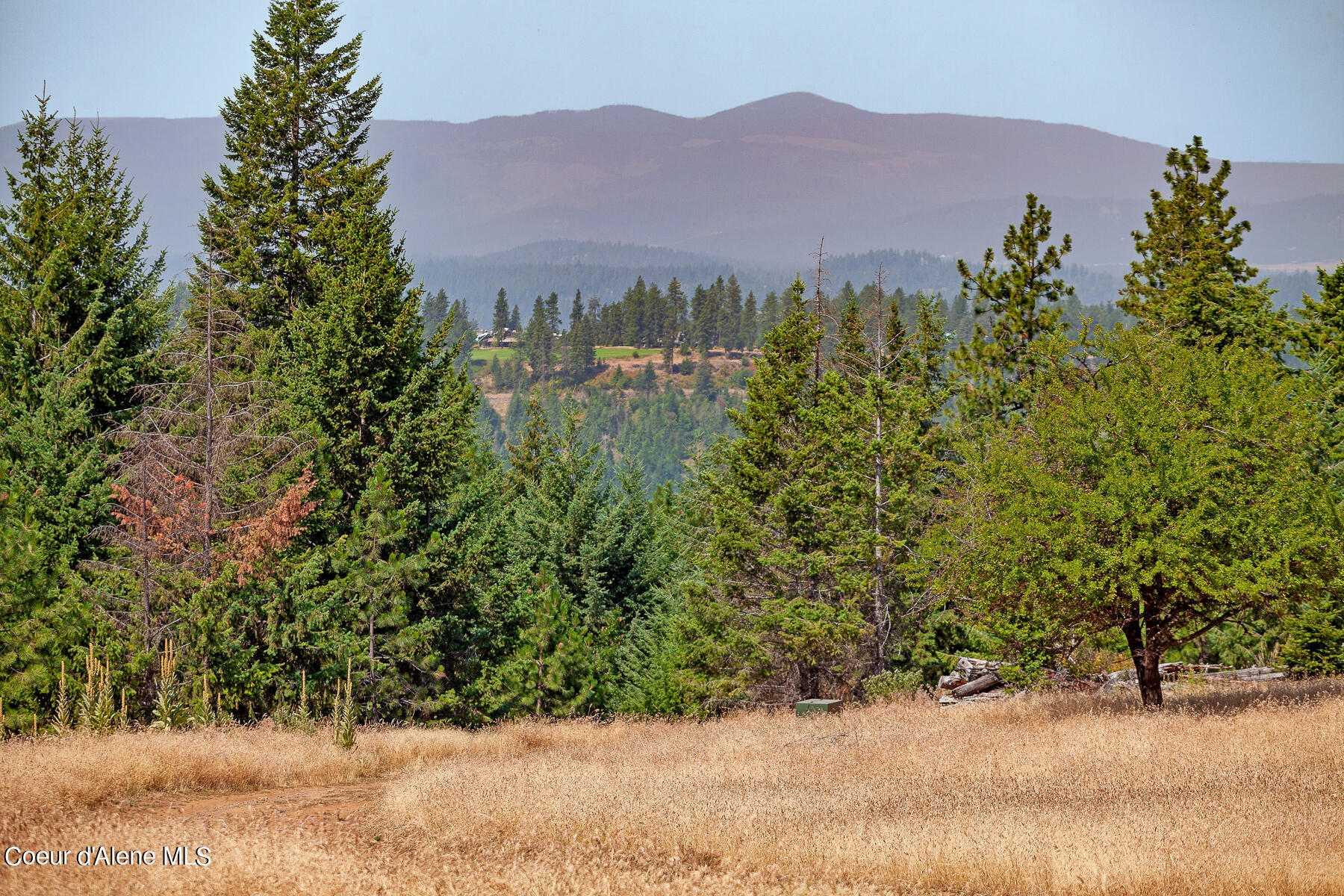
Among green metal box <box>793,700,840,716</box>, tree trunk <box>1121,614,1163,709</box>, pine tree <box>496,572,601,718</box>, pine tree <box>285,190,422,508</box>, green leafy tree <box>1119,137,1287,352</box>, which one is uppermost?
green leafy tree <box>1119,137,1287,352</box>

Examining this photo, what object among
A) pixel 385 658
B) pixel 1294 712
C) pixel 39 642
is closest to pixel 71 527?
pixel 39 642

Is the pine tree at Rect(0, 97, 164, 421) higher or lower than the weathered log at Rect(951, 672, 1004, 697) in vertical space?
higher

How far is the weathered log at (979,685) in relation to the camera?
83.0ft

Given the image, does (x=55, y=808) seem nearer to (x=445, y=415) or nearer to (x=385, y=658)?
(x=385, y=658)

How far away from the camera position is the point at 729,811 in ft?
34.6

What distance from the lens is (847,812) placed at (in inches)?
423

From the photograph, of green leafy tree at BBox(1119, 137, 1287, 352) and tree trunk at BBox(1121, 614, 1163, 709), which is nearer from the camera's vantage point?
tree trunk at BBox(1121, 614, 1163, 709)

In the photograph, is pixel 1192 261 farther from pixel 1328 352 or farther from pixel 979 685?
pixel 979 685

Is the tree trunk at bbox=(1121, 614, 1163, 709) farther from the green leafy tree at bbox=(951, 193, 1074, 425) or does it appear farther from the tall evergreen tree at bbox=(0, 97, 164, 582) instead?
the tall evergreen tree at bbox=(0, 97, 164, 582)

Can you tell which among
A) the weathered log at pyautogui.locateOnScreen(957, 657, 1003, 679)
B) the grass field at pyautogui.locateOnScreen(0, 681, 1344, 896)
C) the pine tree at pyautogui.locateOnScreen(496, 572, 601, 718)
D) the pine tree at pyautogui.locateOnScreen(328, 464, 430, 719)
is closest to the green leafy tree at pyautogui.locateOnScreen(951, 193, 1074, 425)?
the weathered log at pyautogui.locateOnScreen(957, 657, 1003, 679)

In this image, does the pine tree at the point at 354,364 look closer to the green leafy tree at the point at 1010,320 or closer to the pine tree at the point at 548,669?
the pine tree at the point at 548,669

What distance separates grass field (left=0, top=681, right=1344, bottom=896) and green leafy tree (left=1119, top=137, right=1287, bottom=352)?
72.4 ft

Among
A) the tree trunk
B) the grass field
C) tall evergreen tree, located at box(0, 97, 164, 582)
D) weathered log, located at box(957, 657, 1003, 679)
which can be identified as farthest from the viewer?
weathered log, located at box(957, 657, 1003, 679)

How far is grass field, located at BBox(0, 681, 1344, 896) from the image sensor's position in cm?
841
